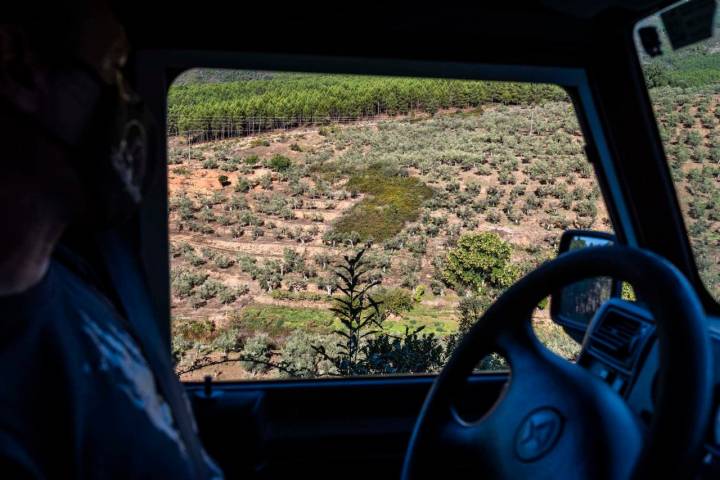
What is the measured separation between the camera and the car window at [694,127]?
1.97 metres

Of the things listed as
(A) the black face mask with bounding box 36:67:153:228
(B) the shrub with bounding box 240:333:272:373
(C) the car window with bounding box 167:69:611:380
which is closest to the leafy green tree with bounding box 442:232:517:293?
(C) the car window with bounding box 167:69:611:380

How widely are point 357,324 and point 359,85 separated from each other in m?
1.40

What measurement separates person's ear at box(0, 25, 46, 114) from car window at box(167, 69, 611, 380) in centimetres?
160

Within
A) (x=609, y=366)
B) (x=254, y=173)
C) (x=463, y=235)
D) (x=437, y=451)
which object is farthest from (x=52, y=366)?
(x=463, y=235)

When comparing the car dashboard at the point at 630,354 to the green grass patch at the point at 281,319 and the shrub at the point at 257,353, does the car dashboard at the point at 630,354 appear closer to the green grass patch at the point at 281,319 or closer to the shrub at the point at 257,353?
the shrub at the point at 257,353

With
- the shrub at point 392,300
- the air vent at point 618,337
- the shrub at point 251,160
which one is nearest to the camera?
the air vent at point 618,337

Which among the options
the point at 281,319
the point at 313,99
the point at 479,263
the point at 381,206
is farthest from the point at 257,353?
the point at 479,263

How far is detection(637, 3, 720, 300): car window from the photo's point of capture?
197 centimetres

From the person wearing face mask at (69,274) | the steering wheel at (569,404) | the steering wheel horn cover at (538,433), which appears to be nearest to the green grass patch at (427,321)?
the steering wheel at (569,404)

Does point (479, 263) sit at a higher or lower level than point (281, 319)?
higher

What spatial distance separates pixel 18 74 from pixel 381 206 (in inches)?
103

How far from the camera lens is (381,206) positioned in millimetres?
3285

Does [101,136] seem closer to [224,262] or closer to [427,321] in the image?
[224,262]

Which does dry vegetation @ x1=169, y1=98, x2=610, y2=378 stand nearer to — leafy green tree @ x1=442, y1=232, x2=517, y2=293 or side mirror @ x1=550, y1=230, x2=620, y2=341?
leafy green tree @ x1=442, y1=232, x2=517, y2=293
